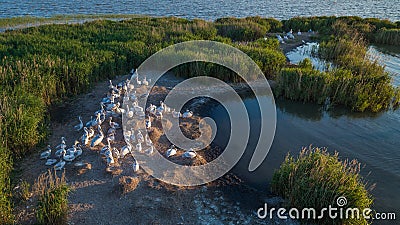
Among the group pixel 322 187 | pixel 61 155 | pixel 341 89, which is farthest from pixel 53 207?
pixel 341 89

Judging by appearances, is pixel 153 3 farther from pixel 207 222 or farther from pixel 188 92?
pixel 207 222

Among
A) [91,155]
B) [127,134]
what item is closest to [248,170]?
[127,134]

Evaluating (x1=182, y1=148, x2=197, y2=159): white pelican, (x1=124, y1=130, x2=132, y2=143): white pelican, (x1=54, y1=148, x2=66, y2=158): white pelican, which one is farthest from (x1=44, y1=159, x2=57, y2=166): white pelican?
(x1=182, y1=148, x2=197, y2=159): white pelican

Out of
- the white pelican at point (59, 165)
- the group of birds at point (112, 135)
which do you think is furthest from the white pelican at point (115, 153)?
the white pelican at point (59, 165)

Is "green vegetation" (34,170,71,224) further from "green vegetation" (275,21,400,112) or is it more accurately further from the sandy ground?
"green vegetation" (275,21,400,112)

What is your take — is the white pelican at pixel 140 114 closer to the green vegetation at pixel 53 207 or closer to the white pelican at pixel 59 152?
the white pelican at pixel 59 152

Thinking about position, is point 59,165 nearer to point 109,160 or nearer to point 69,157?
point 69,157
